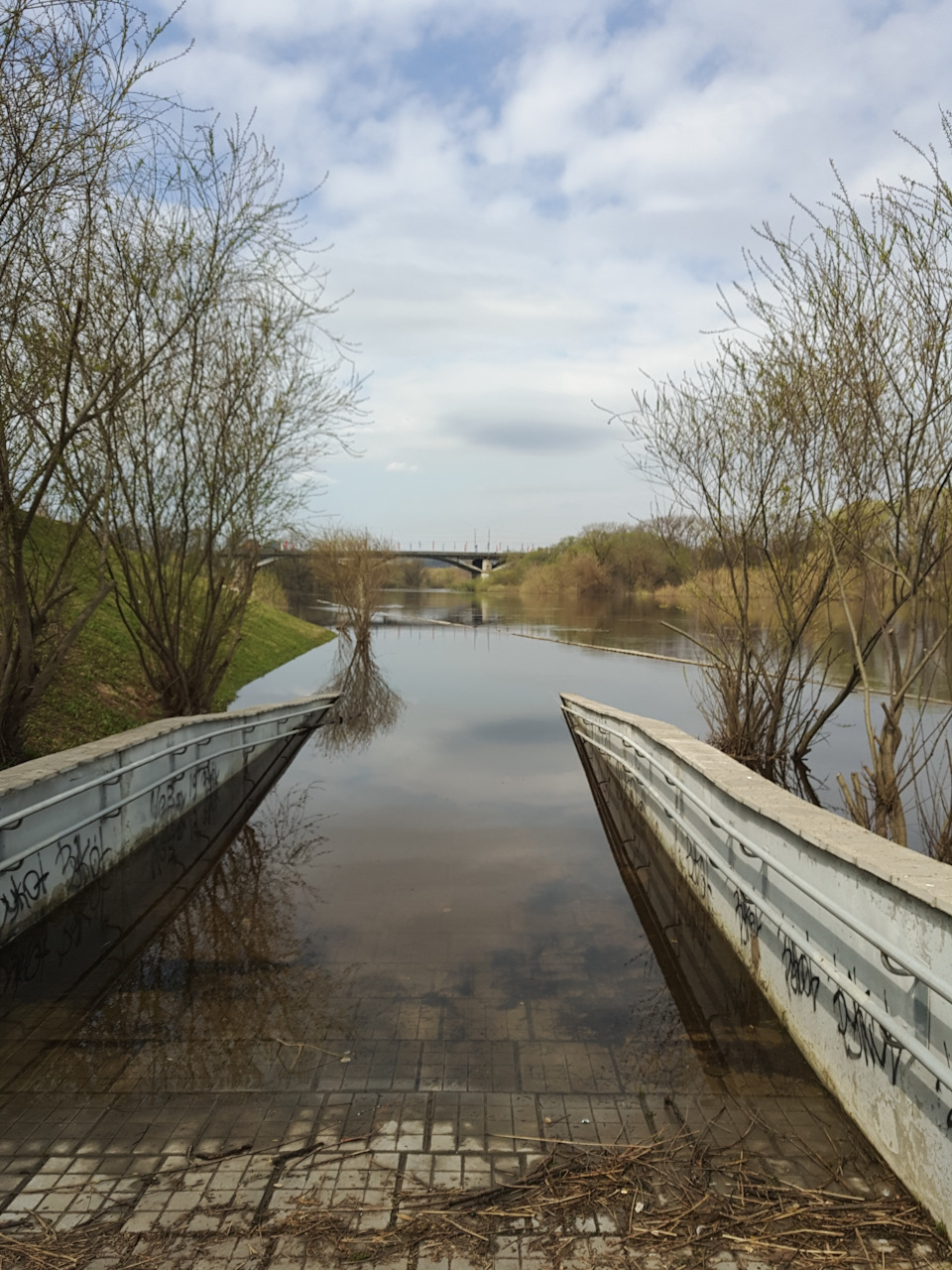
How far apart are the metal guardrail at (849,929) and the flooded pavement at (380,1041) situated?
579 mm

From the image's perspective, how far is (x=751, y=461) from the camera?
451 inches

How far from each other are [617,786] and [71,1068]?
7.29 metres

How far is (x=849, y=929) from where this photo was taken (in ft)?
12.9

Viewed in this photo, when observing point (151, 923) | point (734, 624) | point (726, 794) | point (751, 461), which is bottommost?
point (151, 923)

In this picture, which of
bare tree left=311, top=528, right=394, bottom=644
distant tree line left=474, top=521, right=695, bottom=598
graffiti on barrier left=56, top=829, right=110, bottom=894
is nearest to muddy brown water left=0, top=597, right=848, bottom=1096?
graffiti on barrier left=56, top=829, right=110, bottom=894

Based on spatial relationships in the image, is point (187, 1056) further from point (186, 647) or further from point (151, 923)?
point (186, 647)

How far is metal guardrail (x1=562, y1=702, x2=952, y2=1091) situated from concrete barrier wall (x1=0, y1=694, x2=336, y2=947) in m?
4.06

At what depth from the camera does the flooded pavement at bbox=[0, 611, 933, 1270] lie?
11.1 feet

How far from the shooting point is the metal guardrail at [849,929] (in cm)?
294

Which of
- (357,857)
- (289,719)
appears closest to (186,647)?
(289,719)

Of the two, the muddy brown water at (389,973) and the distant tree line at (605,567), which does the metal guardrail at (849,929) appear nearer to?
the muddy brown water at (389,973)

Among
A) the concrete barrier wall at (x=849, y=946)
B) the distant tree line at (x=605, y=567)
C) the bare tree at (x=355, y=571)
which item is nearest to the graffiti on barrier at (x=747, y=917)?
the concrete barrier wall at (x=849, y=946)

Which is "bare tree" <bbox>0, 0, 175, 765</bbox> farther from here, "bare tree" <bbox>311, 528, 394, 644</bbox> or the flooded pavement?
"bare tree" <bbox>311, 528, 394, 644</bbox>

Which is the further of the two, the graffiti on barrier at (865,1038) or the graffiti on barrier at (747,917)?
the graffiti on barrier at (747,917)
